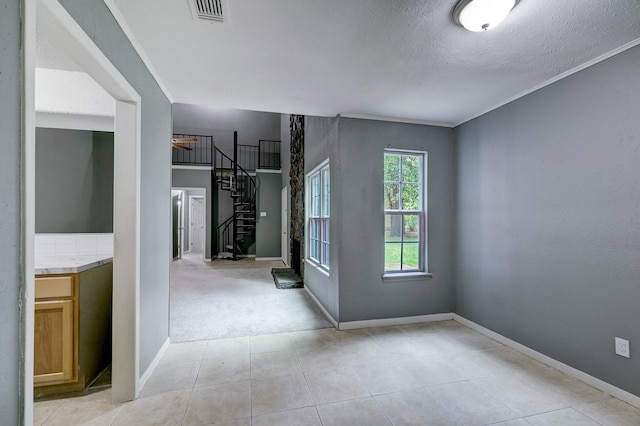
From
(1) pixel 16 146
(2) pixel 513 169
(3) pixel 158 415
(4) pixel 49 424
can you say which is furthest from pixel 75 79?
(2) pixel 513 169

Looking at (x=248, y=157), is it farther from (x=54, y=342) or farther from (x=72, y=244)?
(x=54, y=342)

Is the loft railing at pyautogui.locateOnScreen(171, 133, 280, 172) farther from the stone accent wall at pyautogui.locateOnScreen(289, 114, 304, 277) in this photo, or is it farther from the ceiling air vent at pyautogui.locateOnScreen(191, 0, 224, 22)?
the ceiling air vent at pyautogui.locateOnScreen(191, 0, 224, 22)

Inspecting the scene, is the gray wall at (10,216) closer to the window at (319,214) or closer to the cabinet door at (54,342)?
the cabinet door at (54,342)

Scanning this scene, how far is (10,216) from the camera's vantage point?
0.85 m

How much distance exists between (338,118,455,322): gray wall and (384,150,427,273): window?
97mm

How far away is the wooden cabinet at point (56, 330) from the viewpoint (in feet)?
5.93

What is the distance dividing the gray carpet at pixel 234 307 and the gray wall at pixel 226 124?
15.4ft

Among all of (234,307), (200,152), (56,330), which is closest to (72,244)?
(56,330)

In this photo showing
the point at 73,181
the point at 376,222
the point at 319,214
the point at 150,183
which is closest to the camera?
the point at 150,183

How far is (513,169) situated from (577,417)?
1.97 meters

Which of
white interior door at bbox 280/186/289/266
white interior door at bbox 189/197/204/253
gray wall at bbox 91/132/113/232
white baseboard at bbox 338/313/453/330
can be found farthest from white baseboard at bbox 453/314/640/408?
white interior door at bbox 189/197/204/253

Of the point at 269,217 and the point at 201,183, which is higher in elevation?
the point at 201,183

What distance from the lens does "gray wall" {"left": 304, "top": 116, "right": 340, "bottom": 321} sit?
3.08 m

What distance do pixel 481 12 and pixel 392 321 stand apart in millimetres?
2910
